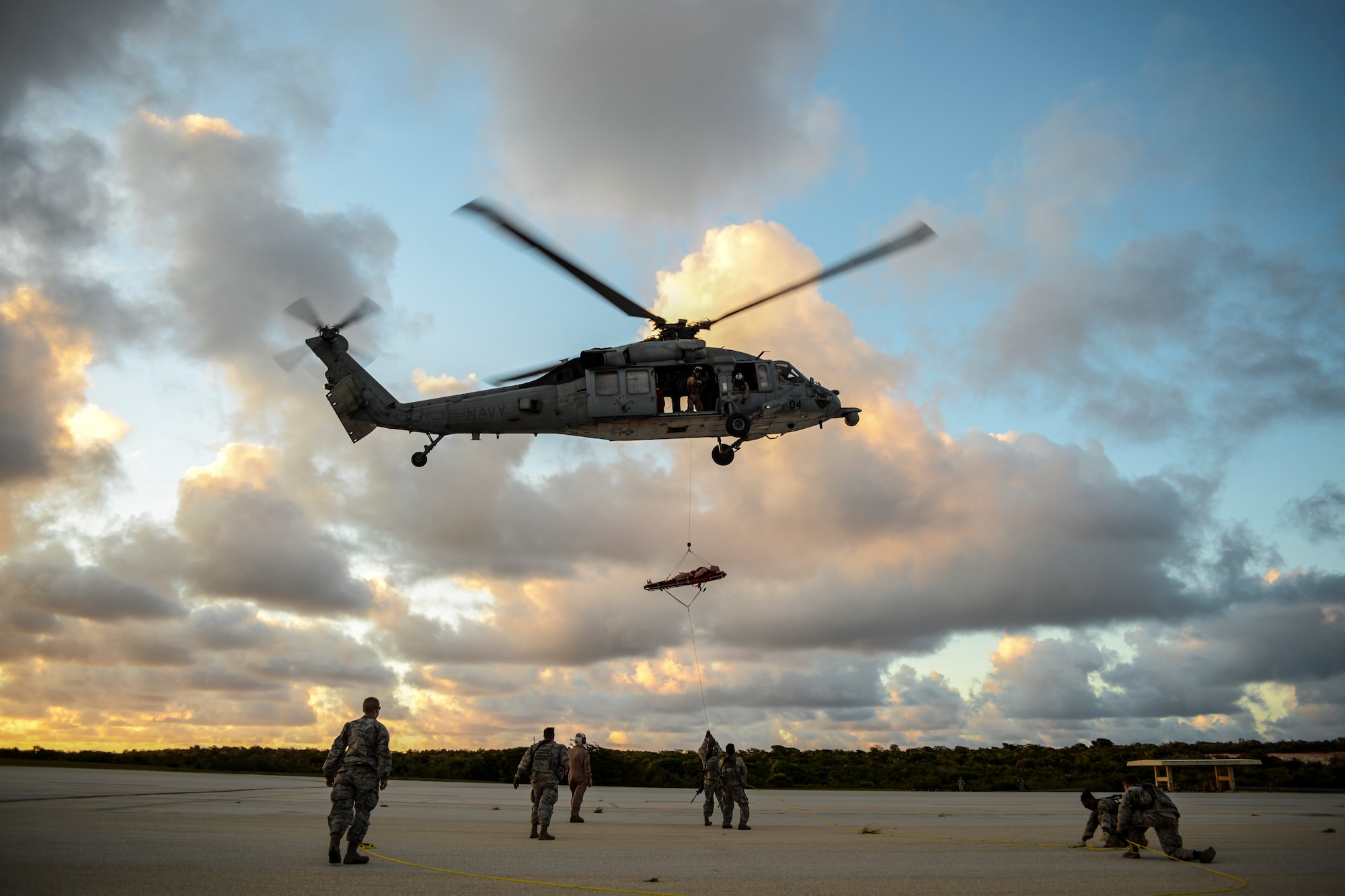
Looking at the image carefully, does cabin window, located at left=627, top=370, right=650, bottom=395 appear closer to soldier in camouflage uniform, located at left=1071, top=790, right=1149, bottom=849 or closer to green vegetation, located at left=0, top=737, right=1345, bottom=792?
soldier in camouflage uniform, located at left=1071, top=790, right=1149, bottom=849

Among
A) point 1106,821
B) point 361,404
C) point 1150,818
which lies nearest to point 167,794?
point 361,404

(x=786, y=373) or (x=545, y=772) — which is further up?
(x=786, y=373)

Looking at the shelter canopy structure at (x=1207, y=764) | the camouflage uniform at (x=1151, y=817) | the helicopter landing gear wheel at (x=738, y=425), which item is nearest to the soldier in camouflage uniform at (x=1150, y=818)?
the camouflage uniform at (x=1151, y=817)

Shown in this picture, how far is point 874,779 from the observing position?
42.7 m

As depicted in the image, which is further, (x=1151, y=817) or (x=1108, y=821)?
(x=1108, y=821)

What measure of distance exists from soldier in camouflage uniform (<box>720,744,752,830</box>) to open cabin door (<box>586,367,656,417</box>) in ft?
28.5

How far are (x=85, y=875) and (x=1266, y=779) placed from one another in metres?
45.6

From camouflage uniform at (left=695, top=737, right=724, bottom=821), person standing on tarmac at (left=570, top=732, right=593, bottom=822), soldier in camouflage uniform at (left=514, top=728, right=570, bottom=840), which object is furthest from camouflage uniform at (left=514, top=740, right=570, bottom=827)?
camouflage uniform at (left=695, top=737, right=724, bottom=821)

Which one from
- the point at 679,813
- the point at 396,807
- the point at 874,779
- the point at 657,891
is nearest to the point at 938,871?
the point at 657,891

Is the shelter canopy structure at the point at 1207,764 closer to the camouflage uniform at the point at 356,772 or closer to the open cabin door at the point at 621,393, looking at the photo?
the open cabin door at the point at 621,393

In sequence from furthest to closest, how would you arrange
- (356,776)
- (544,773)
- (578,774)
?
1. (578,774)
2. (544,773)
3. (356,776)

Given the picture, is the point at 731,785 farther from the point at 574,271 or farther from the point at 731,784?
the point at 574,271

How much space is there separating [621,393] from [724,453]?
317 cm

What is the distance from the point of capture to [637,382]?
21547 mm
